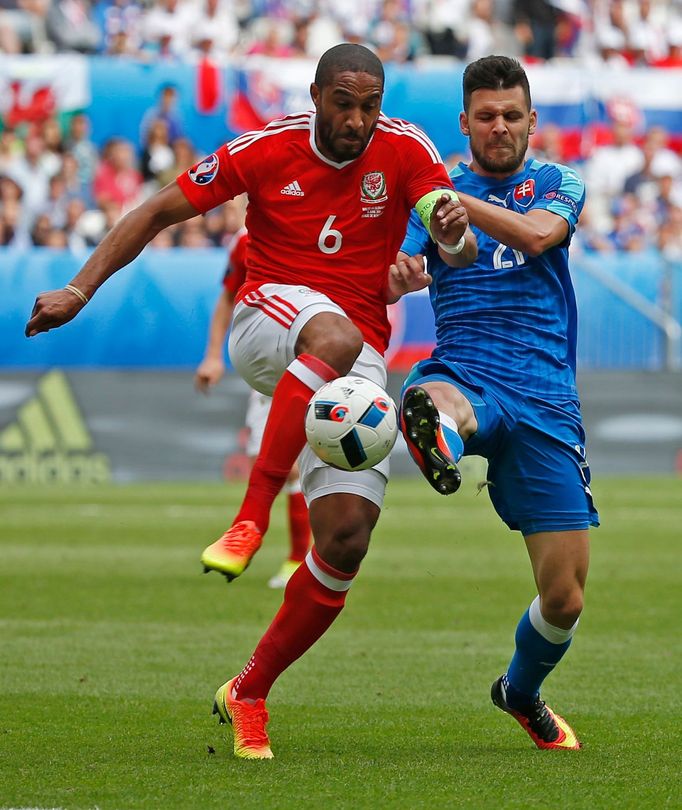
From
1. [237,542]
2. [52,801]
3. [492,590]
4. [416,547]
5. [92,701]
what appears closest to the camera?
[52,801]

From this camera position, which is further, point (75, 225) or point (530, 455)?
point (75, 225)

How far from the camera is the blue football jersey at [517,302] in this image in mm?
5406

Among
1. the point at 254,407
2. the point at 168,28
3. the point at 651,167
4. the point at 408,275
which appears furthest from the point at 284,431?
the point at 651,167

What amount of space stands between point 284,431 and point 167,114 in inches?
622

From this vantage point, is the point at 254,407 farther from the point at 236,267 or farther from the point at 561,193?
the point at 561,193

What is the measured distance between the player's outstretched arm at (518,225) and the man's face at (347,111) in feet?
1.35

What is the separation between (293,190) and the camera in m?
5.31

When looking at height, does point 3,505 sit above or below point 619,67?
below

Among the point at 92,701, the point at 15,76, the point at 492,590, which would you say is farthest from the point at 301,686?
the point at 15,76

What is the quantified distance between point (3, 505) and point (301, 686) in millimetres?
8600

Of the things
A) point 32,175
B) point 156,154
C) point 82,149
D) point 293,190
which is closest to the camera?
point 293,190

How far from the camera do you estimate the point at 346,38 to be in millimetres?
22828

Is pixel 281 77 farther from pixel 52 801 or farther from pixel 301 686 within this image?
pixel 52 801

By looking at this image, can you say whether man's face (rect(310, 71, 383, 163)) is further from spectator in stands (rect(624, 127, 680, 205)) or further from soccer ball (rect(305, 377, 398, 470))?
spectator in stands (rect(624, 127, 680, 205))
